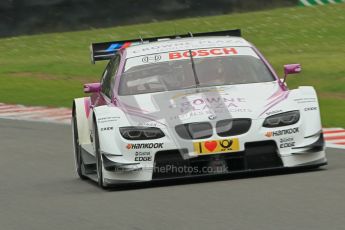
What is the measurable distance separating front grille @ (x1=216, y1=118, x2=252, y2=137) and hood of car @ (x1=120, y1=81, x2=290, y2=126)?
4 cm

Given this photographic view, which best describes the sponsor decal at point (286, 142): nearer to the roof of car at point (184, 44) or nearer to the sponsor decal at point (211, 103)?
the sponsor decal at point (211, 103)

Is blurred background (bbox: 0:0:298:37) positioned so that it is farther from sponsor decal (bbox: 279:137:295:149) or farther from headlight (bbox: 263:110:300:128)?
sponsor decal (bbox: 279:137:295:149)

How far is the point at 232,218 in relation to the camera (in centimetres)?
705

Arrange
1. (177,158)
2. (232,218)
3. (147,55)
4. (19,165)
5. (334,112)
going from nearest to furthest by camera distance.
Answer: (232,218) → (177,158) → (147,55) → (19,165) → (334,112)

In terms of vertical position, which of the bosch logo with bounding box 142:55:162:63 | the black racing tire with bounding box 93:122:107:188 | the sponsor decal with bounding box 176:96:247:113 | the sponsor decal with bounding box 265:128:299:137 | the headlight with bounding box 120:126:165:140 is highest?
the bosch logo with bounding box 142:55:162:63

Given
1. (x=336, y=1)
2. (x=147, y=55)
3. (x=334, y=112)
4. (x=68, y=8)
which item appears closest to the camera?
(x=147, y=55)

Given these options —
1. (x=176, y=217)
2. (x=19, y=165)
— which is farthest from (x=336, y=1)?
(x=176, y=217)

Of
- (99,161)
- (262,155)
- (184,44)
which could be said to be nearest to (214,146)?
(262,155)

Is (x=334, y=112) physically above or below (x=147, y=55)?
below

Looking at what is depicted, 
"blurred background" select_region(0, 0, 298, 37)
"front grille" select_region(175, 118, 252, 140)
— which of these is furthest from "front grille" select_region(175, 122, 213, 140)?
"blurred background" select_region(0, 0, 298, 37)

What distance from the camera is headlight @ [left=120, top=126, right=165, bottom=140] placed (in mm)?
8891

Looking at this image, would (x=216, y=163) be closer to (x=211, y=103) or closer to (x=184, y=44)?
(x=211, y=103)

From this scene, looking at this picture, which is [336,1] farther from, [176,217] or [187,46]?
[176,217]

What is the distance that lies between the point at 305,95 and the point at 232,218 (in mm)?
2540
